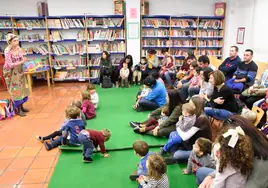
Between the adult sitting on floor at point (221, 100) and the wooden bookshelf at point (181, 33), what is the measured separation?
14.5 ft

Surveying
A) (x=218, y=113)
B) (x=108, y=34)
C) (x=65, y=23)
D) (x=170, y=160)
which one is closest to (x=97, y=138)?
(x=170, y=160)

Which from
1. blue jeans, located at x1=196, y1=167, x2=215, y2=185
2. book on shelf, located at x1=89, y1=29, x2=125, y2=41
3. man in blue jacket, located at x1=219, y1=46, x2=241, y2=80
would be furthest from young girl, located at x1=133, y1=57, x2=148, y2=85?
blue jeans, located at x1=196, y1=167, x2=215, y2=185

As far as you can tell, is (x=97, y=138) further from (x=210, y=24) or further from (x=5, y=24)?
(x=210, y=24)

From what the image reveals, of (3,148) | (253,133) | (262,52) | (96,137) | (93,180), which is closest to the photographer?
(253,133)

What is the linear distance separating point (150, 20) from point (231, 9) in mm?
2600

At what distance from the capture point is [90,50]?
7555 millimetres

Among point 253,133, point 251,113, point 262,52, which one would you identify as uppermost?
point 262,52

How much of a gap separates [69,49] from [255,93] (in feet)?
18.9

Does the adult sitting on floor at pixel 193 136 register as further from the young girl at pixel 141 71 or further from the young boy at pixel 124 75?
the young girl at pixel 141 71

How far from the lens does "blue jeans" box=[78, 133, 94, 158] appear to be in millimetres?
3008

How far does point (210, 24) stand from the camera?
7754 mm

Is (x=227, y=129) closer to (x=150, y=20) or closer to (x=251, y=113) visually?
(x=251, y=113)

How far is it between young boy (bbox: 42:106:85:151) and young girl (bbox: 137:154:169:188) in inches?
58.8

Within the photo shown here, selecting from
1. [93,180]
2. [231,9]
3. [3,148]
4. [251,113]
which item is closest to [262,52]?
[231,9]
